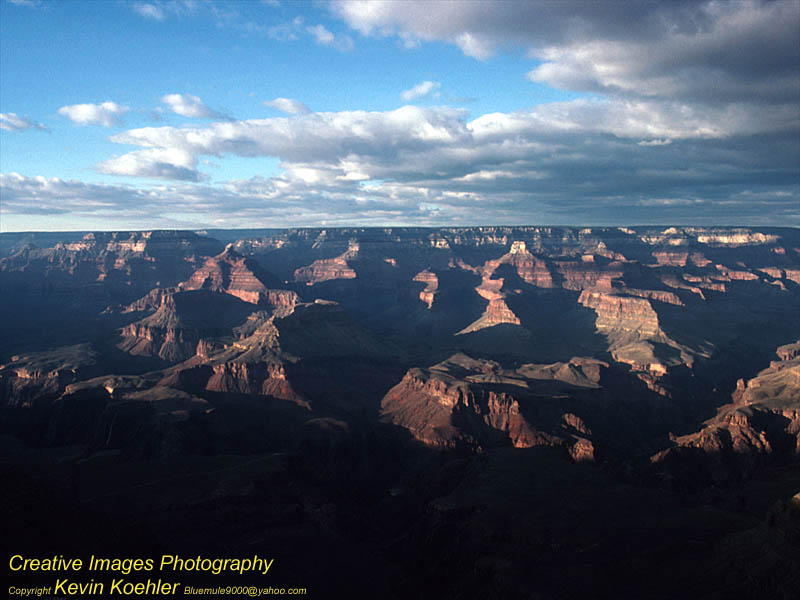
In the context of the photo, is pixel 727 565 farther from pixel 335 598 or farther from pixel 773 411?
pixel 773 411

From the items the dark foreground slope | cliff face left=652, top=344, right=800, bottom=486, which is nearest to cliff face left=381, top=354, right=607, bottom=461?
the dark foreground slope

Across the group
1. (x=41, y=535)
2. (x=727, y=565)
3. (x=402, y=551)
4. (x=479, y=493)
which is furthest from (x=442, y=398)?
(x=41, y=535)

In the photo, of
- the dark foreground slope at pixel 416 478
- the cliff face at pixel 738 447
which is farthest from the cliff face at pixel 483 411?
the cliff face at pixel 738 447

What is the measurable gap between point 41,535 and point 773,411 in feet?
535

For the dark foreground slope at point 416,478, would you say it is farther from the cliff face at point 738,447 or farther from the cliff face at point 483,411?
the cliff face at point 483,411

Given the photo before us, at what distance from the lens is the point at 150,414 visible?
445 ft

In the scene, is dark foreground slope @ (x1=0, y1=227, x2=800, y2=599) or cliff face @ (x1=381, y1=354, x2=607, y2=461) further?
cliff face @ (x1=381, y1=354, x2=607, y2=461)

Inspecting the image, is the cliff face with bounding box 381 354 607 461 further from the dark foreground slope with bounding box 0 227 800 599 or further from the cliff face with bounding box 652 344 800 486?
the cliff face with bounding box 652 344 800 486

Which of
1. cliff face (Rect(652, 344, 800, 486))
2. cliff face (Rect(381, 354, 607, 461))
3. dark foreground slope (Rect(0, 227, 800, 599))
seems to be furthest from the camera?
cliff face (Rect(381, 354, 607, 461))

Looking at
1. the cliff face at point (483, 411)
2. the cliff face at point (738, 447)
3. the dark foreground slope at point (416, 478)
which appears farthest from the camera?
the cliff face at point (483, 411)

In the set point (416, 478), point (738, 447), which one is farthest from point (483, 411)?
point (738, 447)

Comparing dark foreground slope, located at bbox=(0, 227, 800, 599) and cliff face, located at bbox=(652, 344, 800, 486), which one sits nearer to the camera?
dark foreground slope, located at bbox=(0, 227, 800, 599)

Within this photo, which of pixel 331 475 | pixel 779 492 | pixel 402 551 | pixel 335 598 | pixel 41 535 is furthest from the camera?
pixel 331 475

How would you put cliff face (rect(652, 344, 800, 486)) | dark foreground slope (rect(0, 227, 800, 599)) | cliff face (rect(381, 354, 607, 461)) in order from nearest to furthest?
dark foreground slope (rect(0, 227, 800, 599)) → cliff face (rect(652, 344, 800, 486)) → cliff face (rect(381, 354, 607, 461))
